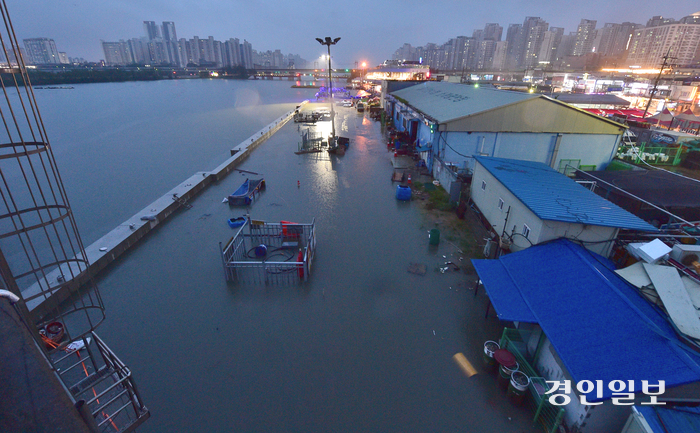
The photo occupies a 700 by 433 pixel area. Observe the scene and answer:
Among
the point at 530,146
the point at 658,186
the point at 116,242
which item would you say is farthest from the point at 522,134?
the point at 116,242

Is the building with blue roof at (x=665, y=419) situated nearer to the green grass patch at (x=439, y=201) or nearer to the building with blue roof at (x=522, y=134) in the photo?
the green grass patch at (x=439, y=201)

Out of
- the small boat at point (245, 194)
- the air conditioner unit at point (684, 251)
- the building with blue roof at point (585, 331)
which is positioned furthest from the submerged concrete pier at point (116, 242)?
the air conditioner unit at point (684, 251)

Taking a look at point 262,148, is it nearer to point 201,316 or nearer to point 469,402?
point 201,316

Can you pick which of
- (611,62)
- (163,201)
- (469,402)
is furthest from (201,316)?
(611,62)

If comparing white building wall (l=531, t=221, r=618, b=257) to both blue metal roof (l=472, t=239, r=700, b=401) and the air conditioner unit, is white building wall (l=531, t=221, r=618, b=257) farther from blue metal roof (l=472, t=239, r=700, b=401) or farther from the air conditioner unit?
the air conditioner unit

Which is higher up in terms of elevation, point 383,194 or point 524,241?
point 524,241

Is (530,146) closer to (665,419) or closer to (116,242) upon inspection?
(665,419)
